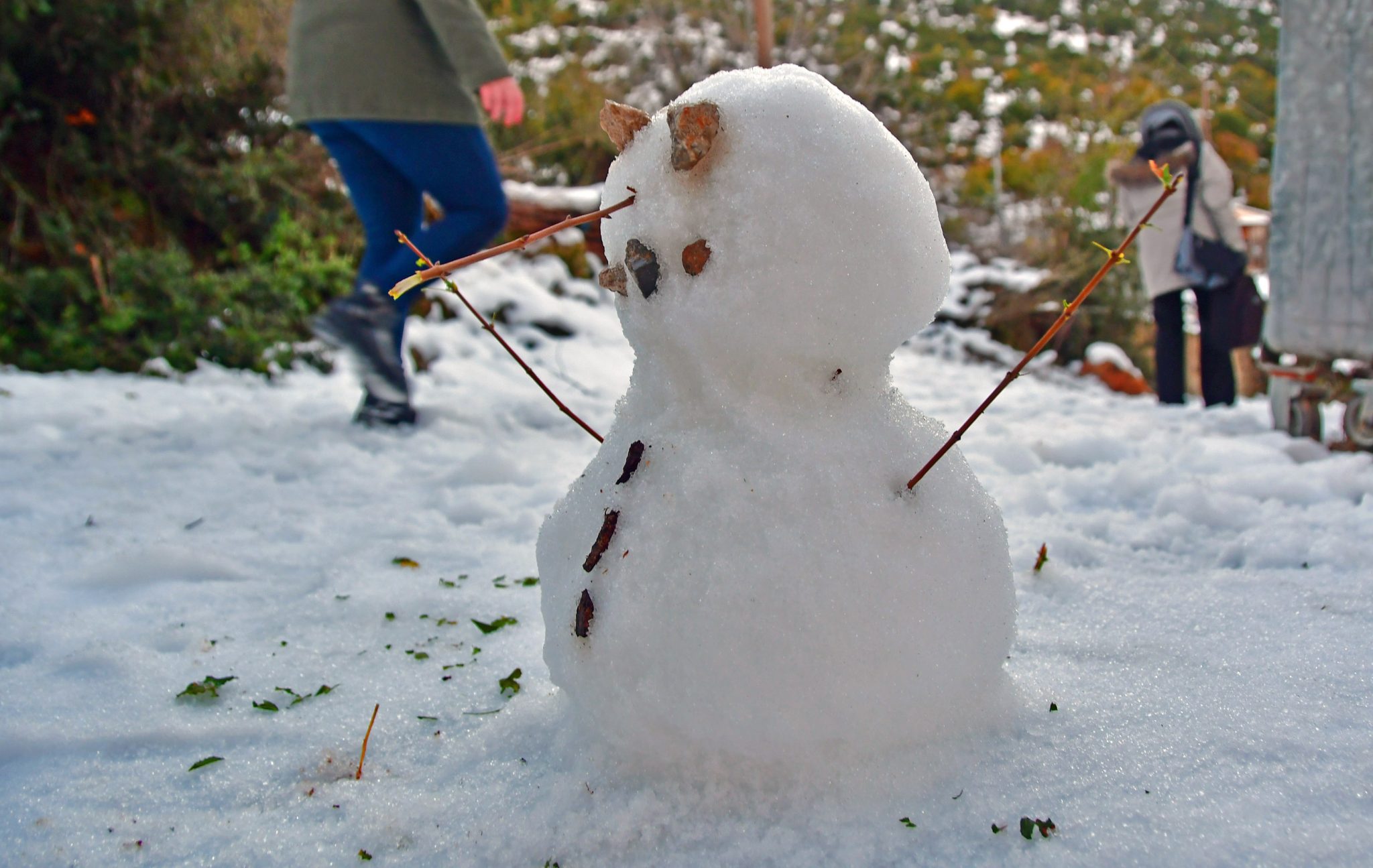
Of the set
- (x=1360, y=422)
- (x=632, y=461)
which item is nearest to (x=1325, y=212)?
(x=1360, y=422)

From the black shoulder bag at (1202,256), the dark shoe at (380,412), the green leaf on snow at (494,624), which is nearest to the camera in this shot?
the green leaf on snow at (494,624)

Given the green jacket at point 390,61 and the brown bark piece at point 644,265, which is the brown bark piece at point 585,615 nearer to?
the brown bark piece at point 644,265

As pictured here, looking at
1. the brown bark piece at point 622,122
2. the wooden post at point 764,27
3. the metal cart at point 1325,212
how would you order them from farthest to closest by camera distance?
the wooden post at point 764,27 → the metal cart at point 1325,212 → the brown bark piece at point 622,122

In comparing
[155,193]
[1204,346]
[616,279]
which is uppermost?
[616,279]

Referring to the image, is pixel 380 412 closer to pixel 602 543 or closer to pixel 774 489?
pixel 602 543

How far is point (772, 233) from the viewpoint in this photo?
0.84m

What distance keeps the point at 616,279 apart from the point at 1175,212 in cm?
359

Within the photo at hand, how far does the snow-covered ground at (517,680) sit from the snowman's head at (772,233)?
448 millimetres

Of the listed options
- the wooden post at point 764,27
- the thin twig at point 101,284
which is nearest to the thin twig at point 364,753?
the thin twig at point 101,284

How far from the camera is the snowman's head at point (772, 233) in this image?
84cm

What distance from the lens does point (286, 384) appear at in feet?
10.7

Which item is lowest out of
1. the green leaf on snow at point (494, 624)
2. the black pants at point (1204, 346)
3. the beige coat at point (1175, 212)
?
the black pants at point (1204, 346)

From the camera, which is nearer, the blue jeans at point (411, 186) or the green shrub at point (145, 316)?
the blue jeans at point (411, 186)

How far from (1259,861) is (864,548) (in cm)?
42
